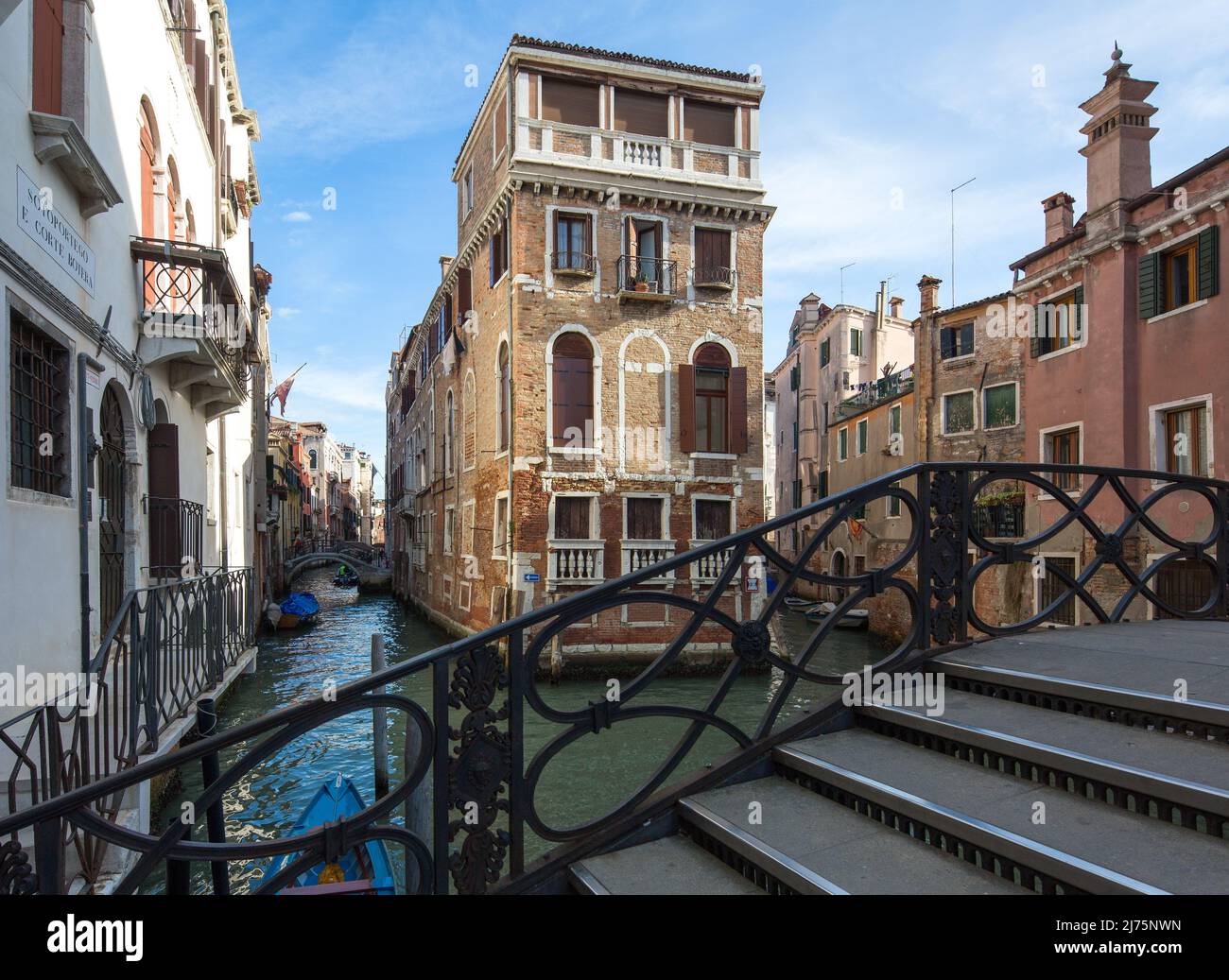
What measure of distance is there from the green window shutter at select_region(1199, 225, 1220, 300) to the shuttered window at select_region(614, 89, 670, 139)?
11.3 m

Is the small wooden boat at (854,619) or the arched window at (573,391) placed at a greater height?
the arched window at (573,391)

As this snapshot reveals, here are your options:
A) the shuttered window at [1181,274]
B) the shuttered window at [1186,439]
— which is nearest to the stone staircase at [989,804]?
the shuttered window at [1186,439]

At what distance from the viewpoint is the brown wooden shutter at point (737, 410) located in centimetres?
1844

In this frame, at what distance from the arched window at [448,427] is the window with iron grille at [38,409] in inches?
721

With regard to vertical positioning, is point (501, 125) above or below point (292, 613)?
above

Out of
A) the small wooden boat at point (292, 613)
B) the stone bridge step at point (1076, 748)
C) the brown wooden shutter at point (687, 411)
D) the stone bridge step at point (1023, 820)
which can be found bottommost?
the small wooden boat at point (292, 613)

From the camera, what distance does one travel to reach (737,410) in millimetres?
18516

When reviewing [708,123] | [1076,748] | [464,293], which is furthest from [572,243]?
[1076,748]

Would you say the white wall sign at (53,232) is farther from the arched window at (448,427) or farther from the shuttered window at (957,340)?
the shuttered window at (957,340)

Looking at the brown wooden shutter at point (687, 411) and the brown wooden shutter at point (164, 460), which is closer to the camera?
the brown wooden shutter at point (164, 460)

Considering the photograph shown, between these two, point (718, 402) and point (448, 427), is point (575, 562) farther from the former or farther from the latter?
point (448, 427)

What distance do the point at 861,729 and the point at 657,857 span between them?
1.08 metres

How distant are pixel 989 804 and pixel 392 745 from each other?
1156 centimetres
